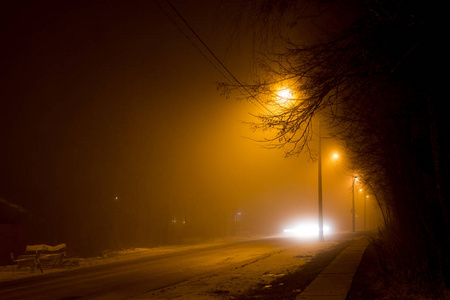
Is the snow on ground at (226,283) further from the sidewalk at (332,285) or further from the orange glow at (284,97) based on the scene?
the orange glow at (284,97)

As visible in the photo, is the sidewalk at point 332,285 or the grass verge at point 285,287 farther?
the grass verge at point 285,287

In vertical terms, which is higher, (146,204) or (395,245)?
(146,204)

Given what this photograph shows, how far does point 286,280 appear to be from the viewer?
1244 cm

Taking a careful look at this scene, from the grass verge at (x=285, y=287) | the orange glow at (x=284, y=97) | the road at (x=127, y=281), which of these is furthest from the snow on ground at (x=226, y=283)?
the orange glow at (x=284, y=97)

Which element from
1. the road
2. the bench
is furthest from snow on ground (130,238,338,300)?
the bench

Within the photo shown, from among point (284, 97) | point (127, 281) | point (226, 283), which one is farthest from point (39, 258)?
point (284, 97)

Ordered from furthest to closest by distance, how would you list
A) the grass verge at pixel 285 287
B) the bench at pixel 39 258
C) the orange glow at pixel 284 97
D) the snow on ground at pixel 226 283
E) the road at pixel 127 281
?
1. the bench at pixel 39 258
2. the road at pixel 127 281
3. the snow on ground at pixel 226 283
4. the grass verge at pixel 285 287
5. the orange glow at pixel 284 97

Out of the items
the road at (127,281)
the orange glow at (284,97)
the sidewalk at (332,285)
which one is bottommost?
the road at (127,281)

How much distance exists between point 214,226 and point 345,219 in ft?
164

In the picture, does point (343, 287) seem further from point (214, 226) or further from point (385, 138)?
point (214, 226)

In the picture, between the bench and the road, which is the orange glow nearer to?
the road

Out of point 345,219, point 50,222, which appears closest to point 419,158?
point 50,222

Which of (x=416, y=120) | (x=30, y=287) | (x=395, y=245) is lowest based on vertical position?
(x=30, y=287)

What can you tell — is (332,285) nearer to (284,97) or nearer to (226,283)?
(226,283)
